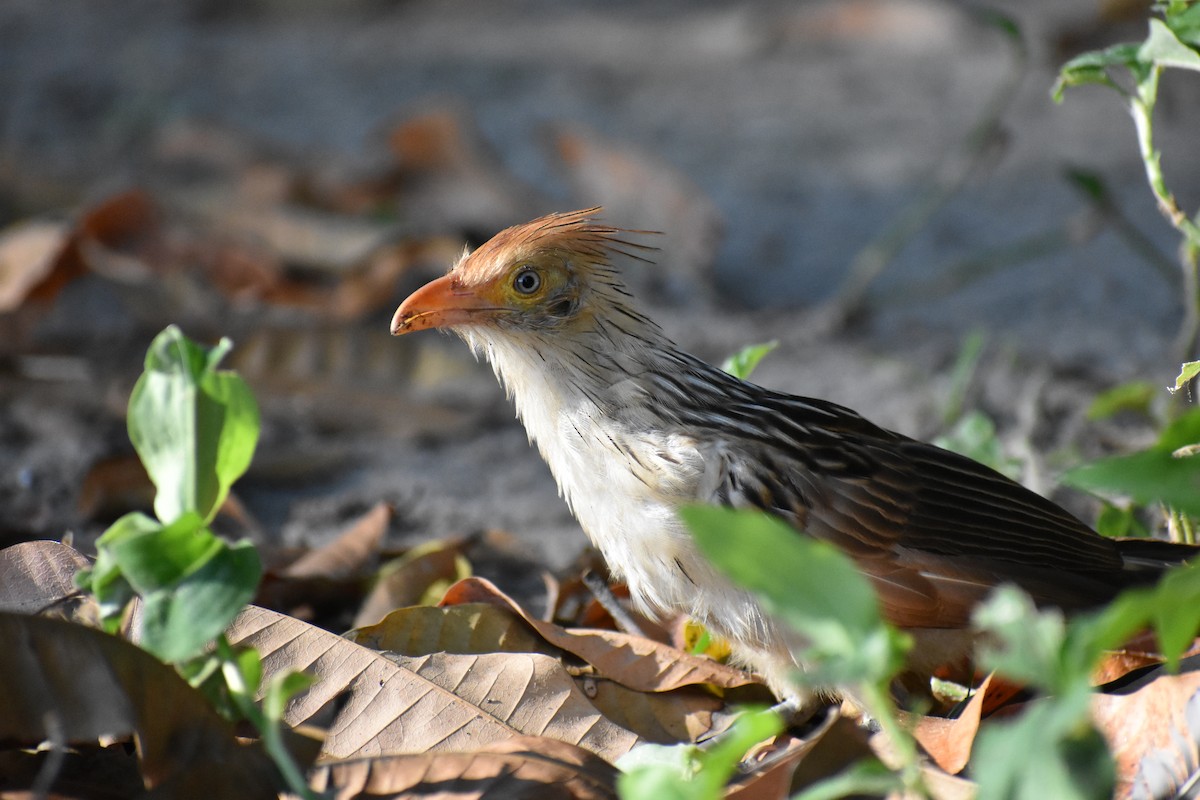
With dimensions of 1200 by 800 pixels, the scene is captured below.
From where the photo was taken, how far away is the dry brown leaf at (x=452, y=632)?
2.60 meters

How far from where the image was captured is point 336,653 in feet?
8.04

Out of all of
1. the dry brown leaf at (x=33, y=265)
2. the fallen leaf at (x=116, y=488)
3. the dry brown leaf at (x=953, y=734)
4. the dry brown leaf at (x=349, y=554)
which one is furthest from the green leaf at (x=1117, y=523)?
the dry brown leaf at (x=33, y=265)

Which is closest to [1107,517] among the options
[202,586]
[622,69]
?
[202,586]

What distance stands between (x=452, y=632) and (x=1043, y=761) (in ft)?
4.88

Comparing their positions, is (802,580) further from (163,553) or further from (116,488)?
(116,488)

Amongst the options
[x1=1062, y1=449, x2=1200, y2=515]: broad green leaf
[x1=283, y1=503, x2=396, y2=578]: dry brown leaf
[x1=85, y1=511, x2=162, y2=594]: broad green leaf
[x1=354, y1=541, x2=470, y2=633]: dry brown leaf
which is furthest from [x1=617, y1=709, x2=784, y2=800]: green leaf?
[x1=283, y1=503, x2=396, y2=578]: dry brown leaf

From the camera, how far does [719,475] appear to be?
263 cm

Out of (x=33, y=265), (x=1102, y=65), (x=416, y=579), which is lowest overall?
(x=416, y=579)

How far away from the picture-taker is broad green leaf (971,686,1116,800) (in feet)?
4.55

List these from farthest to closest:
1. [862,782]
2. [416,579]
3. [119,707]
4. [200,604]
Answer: [416,579]
[119,707]
[200,604]
[862,782]

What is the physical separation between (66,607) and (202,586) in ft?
2.39

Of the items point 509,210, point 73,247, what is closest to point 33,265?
point 73,247

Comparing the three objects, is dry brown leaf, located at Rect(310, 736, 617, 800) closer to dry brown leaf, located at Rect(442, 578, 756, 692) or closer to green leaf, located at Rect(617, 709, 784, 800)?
green leaf, located at Rect(617, 709, 784, 800)

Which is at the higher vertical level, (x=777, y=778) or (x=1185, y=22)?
(x=1185, y=22)
